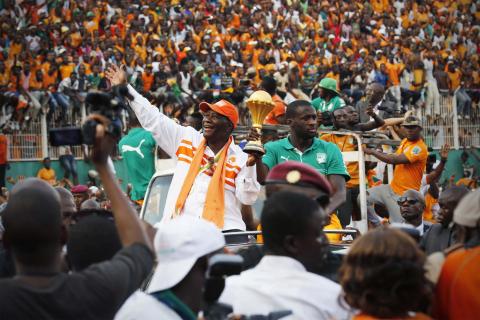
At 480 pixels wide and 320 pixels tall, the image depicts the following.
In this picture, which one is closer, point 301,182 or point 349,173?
point 301,182

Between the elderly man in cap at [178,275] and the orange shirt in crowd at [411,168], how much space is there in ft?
26.6

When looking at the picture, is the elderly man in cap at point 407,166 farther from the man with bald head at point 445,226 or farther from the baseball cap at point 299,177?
the baseball cap at point 299,177

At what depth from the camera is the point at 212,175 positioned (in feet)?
26.7

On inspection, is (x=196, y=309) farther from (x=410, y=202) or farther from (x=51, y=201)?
(x=410, y=202)

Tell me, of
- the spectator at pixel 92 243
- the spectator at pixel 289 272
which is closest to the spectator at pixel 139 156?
the spectator at pixel 92 243

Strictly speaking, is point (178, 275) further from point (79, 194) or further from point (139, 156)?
point (139, 156)

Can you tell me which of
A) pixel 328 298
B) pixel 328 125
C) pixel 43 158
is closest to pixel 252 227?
pixel 328 125

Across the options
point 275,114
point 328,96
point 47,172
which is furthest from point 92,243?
point 47,172

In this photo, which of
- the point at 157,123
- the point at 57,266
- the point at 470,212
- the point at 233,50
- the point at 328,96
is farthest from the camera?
the point at 233,50

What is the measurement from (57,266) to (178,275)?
502 millimetres

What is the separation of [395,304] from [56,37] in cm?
2226

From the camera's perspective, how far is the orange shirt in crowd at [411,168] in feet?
39.5

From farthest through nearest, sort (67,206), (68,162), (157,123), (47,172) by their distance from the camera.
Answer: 1. (68,162)
2. (47,172)
3. (157,123)
4. (67,206)

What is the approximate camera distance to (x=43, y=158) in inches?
828
